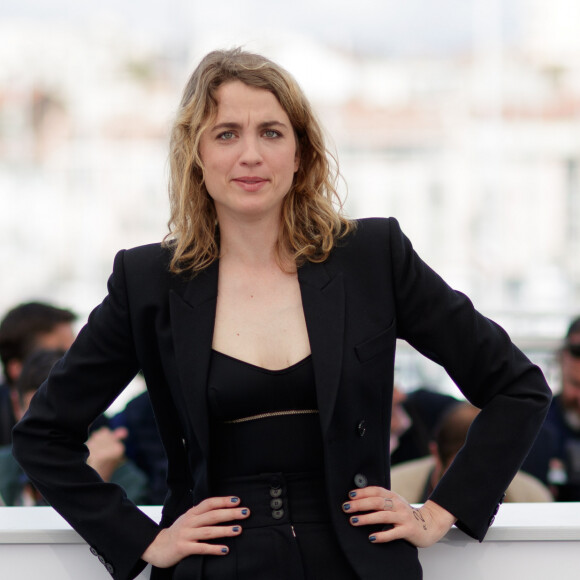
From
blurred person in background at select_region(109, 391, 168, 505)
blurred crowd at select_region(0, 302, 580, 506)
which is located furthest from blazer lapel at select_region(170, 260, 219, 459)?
blurred person in background at select_region(109, 391, 168, 505)

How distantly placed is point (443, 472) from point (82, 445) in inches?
64.5

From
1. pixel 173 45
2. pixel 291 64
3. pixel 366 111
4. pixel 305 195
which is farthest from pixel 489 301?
pixel 305 195

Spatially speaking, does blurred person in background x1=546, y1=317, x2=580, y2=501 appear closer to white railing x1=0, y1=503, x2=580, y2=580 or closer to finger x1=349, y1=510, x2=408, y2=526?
white railing x1=0, y1=503, x2=580, y2=580

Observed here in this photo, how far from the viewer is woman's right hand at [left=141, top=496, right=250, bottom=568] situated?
151 cm

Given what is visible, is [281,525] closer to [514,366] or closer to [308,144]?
[514,366]

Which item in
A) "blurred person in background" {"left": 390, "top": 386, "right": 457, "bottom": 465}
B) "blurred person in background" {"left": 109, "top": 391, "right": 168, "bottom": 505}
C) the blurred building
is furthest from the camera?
the blurred building

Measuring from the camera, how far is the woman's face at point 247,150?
5.16 ft

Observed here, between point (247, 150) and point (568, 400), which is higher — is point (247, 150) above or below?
above

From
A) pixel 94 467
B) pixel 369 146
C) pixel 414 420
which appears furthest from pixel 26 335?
pixel 369 146

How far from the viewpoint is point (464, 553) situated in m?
1.65

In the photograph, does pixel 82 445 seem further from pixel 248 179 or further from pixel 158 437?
pixel 158 437

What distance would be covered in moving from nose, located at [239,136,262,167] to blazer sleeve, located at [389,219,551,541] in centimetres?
28

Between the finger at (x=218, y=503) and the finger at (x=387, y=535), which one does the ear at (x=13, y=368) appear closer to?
the finger at (x=218, y=503)

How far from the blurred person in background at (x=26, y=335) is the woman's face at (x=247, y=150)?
2.35 meters
